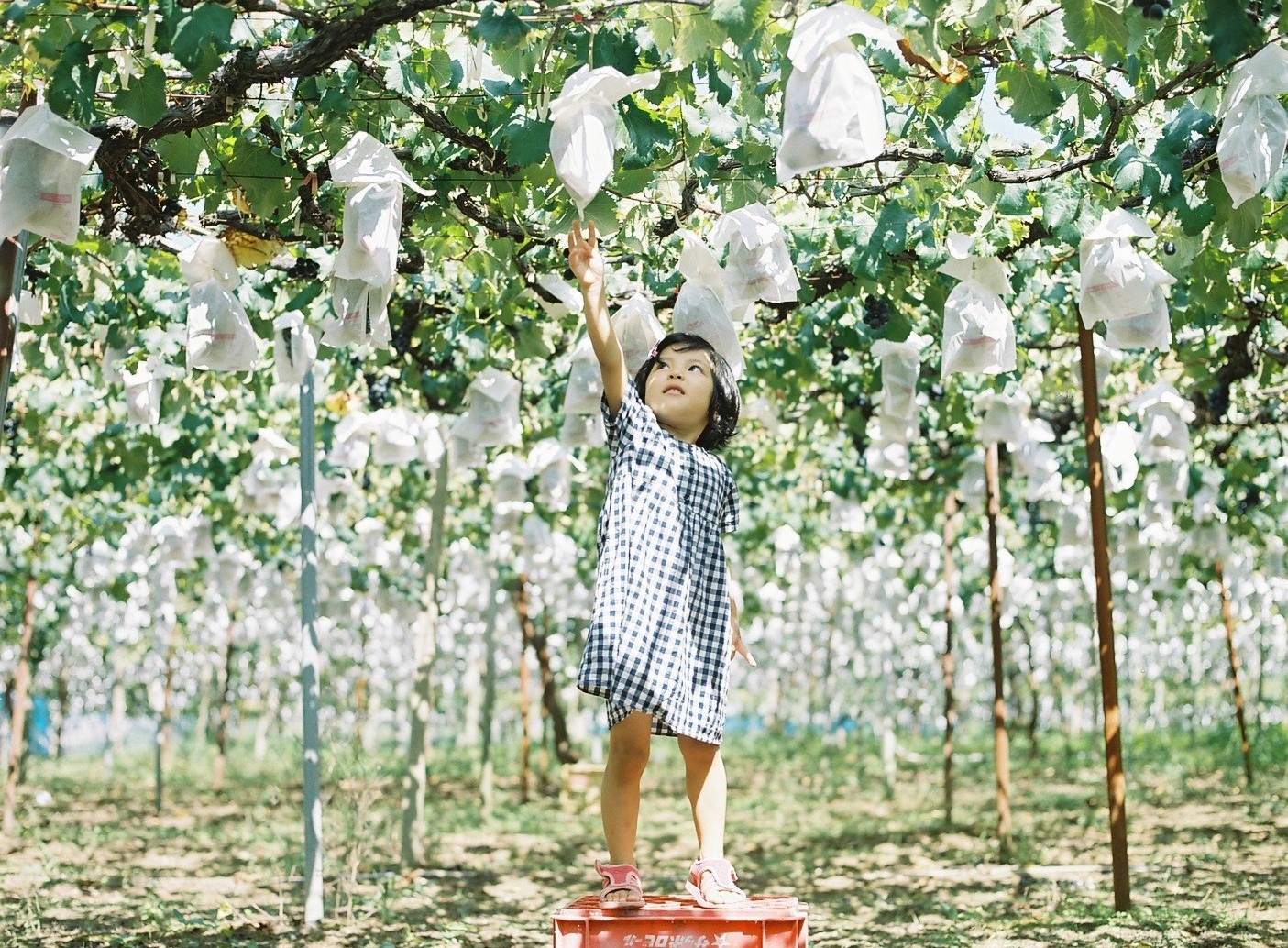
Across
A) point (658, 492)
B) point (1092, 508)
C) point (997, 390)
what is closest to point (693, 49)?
point (658, 492)

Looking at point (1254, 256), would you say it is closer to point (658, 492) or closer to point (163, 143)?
point (658, 492)

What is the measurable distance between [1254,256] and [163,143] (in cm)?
343

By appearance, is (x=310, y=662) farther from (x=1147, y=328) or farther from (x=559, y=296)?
(x=1147, y=328)

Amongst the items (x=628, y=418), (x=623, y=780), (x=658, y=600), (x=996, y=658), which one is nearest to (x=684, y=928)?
(x=623, y=780)

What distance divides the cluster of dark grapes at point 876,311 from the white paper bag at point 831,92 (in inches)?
83.7

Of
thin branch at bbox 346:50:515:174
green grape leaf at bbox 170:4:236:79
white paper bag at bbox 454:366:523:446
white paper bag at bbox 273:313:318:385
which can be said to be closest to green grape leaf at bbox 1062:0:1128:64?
thin branch at bbox 346:50:515:174

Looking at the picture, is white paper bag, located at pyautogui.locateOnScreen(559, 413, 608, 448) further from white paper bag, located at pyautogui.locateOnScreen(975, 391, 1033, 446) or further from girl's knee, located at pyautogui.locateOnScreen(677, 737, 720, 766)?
girl's knee, located at pyautogui.locateOnScreen(677, 737, 720, 766)

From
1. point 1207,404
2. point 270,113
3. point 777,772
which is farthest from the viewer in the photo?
point 777,772

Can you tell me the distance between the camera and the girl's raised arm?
2.85m

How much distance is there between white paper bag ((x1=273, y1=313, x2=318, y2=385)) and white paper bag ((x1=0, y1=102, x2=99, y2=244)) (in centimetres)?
200

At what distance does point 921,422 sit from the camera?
728 cm

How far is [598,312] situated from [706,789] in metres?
1.15


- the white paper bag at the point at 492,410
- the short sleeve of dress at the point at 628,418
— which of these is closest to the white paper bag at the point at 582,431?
the white paper bag at the point at 492,410

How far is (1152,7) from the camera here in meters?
2.29
